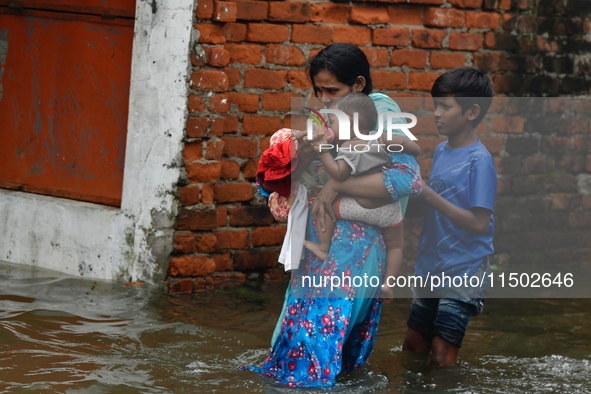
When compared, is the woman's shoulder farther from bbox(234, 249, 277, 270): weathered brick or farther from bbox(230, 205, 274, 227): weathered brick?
bbox(234, 249, 277, 270): weathered brick

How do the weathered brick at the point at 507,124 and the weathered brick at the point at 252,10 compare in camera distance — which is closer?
the weathered brick at the point at 252,10

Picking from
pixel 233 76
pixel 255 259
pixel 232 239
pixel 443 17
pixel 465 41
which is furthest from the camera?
pixel 465 41

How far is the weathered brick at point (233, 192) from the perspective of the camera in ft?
18.3

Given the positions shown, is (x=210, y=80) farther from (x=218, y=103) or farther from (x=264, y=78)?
(x=264, y=78)

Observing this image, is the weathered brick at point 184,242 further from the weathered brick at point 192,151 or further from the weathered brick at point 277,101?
the weathered brick at point 277,101

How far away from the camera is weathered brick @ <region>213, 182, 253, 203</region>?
18.3ft

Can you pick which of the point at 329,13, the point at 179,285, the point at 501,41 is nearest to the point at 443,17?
the point at 501,41

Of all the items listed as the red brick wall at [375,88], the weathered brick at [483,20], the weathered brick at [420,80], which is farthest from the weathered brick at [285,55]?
the weathered brick at [483,20]

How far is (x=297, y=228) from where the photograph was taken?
3812mm

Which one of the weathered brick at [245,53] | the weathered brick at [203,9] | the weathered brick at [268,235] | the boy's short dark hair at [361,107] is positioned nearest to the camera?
the boy's short dark hair at [361,107]

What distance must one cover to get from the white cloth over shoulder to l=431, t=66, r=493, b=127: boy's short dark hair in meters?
0.80

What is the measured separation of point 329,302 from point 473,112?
1.03 meters

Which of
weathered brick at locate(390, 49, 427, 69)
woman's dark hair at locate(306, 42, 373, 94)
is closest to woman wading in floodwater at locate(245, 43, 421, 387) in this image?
woman's dark hair at locate(306, 42, 373, 94)

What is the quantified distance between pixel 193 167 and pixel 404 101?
4.04 ft
